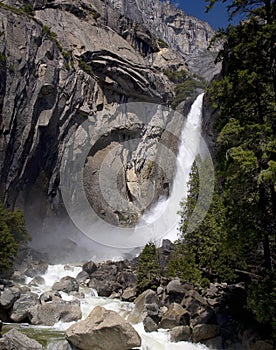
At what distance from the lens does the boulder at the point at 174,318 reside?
47.1ft

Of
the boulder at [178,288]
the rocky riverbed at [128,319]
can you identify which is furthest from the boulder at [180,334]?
the boulder at [178,288]

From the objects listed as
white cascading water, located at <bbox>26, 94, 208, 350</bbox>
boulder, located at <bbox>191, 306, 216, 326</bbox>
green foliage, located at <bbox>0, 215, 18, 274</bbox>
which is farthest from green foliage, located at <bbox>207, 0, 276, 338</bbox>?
green foliage, located at <bbox>0, 215, 18, 274</bbox>

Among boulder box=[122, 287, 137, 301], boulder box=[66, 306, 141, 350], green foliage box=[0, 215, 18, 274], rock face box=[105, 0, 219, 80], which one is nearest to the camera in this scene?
boulder box=[66, 306, 141, 350]

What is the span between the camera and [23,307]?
15.8 meters

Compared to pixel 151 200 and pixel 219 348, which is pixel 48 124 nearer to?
pixel 151 200

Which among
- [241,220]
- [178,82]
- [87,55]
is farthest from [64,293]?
[178,82]

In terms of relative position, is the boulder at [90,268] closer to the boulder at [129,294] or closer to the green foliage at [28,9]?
the boulder at [129,294]

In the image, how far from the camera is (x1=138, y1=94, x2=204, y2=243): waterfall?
42.9 m

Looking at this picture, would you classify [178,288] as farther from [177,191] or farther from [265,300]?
[177,191]

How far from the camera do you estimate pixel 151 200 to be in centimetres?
4706

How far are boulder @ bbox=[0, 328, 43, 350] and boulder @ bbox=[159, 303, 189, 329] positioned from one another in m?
5.42

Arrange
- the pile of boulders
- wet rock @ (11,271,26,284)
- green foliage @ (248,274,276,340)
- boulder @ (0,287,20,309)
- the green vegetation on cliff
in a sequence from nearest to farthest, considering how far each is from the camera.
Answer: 1. green foliage @ (248,274,276,340)
2. the green vegetation on cliff
3. the pile of boulders
4. boulder @ (0,287,20,309)
5. wet rock @ (11,271,26,284)

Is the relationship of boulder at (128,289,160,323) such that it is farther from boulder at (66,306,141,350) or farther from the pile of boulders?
boulder at (66,306,141,350)

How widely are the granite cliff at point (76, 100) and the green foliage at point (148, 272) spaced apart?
1567cm
